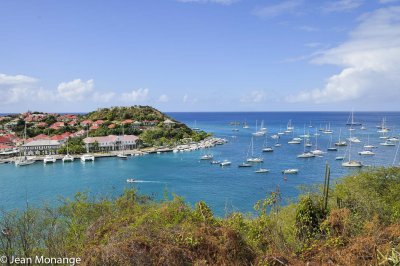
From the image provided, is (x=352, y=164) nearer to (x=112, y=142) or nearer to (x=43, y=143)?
(x=112, y=142)

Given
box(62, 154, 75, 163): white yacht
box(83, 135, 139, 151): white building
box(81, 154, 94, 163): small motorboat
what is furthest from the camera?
box(83, 135, 139, 151): white building

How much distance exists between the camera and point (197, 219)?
7.88 m

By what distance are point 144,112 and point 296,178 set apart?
65.5 metres

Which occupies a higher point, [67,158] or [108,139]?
[108,139]

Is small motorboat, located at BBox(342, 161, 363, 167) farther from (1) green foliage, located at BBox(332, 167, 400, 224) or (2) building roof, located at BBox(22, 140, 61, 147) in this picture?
(2) building roof, located at BBox(22, 140, 61, 147)

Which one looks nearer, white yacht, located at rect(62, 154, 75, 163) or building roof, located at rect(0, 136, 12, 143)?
white yacht, located at rect(62, 154, 75, 163)

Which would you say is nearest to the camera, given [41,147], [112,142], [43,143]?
[41,147]

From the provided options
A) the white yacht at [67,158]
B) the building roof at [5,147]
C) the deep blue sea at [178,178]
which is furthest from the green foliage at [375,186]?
the building roof at [5,147]

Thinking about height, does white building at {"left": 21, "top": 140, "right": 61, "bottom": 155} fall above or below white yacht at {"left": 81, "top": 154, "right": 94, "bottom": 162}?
above

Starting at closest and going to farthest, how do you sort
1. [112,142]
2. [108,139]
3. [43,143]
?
[43,143]
[112,142]
[108,139]

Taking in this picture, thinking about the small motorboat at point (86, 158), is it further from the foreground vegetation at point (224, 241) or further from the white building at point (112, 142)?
the foreground vegetation at point (224, 241)

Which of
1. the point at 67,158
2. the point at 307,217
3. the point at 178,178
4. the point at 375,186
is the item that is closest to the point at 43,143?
the point at 67,158

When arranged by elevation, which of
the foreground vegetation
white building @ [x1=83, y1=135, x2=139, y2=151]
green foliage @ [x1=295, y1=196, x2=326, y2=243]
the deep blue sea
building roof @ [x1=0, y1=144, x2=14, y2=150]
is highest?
the foreground vegetation

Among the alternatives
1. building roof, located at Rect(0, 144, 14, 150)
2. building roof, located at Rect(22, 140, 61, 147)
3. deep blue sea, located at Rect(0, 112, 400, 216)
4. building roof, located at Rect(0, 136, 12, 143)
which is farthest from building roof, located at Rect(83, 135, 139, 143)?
building roof, located at Rect(0, 136, 12, 143)
